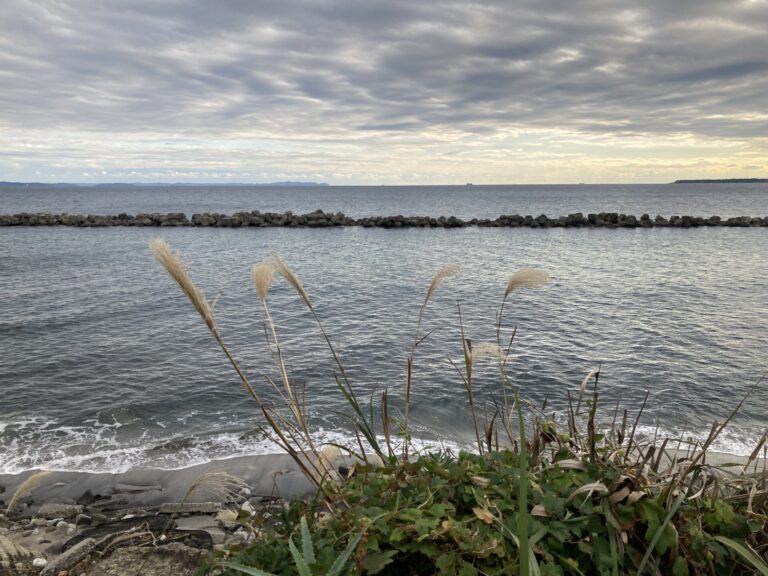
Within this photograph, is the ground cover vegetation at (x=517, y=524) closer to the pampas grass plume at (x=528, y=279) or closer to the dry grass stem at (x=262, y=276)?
the dry grass stem at (x=262, y=276)

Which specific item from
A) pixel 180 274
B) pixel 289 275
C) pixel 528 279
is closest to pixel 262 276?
pixel 289 275

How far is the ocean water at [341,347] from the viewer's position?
923 cm

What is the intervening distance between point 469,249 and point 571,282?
11.9 metres

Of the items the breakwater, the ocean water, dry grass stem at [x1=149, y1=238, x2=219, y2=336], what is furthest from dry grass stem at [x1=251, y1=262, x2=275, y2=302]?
the breakwater

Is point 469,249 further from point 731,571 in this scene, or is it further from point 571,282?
point 731,571

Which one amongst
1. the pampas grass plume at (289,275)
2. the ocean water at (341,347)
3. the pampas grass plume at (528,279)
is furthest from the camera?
the ocean water at (341,347)

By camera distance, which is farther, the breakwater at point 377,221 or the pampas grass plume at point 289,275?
the breakwater at point 377,221

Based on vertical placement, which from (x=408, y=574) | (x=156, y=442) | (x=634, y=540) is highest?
(x=634, y=540)

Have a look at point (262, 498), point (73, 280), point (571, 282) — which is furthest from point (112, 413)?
point (571, 282)

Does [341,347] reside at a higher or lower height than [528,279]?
lower

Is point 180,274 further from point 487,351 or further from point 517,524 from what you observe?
point 517,524

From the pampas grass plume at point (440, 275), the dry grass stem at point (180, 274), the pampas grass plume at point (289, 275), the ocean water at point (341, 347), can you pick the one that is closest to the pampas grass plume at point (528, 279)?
the pampas grass plume at point (440, 275)

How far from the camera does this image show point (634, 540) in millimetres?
2184

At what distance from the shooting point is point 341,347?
13242 mm
